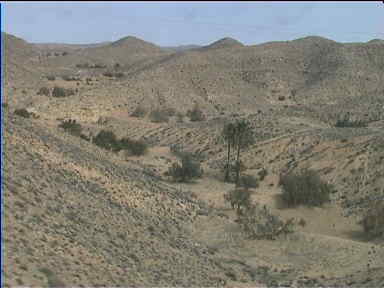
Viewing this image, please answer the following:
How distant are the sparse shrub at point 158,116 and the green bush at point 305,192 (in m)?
28.7

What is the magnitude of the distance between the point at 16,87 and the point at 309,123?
34.5m

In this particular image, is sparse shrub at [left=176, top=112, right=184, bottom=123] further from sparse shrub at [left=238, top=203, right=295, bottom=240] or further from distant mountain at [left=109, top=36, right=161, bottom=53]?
distant mountain at [left=109, top=36, right=161, bottom=53]

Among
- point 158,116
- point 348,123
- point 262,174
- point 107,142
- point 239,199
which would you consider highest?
point 348,123

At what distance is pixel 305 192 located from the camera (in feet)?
96.4

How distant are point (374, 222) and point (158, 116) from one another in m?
36.2

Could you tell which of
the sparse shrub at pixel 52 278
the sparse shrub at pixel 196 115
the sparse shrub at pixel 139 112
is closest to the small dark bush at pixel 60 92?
the sparse shrub at pixel 139 112

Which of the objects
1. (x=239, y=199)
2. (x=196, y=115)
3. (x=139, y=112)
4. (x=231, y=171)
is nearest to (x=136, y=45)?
(x=139, y=112)

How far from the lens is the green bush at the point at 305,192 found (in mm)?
29453

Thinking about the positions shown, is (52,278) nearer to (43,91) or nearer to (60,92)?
(60,92)

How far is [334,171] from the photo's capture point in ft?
113

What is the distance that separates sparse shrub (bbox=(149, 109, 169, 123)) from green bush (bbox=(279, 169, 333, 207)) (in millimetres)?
28706

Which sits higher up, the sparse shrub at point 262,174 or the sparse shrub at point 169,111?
the sparse shrub at point 169,111

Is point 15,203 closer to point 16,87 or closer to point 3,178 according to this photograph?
point 3,178

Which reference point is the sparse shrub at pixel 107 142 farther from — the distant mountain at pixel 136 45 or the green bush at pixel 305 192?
the distant mountain at pixel 136 45
